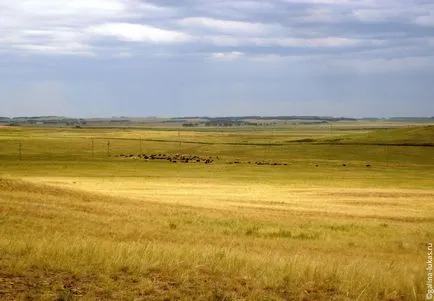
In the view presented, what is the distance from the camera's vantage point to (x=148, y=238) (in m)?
20.0

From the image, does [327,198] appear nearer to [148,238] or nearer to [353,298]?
[148,238]

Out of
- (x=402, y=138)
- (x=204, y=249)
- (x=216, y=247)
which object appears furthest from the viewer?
(x=402, y=138)

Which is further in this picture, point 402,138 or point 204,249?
point 402,138

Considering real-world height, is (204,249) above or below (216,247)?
above

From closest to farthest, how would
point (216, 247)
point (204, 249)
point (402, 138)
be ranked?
point (204, 249), point (216, 247), point (402, 138)

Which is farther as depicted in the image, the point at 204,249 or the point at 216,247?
the point at 216,247

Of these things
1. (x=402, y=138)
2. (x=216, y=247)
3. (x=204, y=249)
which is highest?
(x=204, y=249)

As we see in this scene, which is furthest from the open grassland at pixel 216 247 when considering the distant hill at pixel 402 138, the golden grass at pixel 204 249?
the distant hill at pixel 402 138

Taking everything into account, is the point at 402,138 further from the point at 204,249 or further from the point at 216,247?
the point at 204,249

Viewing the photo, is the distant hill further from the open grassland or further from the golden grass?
the golden grass

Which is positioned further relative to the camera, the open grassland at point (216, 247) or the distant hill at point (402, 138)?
the distant hill at point (402, 138)

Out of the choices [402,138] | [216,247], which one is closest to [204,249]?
[216,247]

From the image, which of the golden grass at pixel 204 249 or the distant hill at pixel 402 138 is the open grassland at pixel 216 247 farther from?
the distant hill at pixel 402 138

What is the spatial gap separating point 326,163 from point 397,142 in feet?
153
